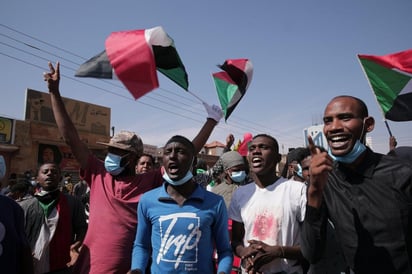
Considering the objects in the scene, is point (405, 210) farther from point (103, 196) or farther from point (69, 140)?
point (69, 140)

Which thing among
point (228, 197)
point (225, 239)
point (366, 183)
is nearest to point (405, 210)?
point (366, 183)

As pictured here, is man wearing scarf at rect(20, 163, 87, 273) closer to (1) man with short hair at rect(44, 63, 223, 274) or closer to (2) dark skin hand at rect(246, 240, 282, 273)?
(1) man with short hair at rect(44, 63, 223, 274)

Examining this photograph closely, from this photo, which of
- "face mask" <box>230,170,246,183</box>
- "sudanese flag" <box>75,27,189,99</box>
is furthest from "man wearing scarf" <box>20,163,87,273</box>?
"face mask" <box>230,170,246,183</box>

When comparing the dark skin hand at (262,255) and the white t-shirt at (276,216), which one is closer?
the dark skin hand at (262,255)

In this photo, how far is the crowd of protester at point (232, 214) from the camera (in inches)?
70.8

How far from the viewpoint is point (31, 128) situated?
69.2 ft

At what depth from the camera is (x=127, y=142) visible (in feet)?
10.3

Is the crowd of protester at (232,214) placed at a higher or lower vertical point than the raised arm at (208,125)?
lower

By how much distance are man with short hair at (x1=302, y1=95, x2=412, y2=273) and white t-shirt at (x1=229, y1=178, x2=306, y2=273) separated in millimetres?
452

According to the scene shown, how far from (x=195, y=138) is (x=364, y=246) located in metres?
1.90

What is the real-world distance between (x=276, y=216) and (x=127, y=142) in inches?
63.6

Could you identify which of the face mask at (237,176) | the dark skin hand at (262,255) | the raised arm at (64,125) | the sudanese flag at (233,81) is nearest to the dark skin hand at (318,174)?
the dark skin hand at (262,255)

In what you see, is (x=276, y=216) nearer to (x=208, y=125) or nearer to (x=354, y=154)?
(x=354, y=154)

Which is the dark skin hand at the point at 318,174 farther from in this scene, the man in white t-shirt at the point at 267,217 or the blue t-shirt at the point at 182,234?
the blue t-shirt at the point at 182,234
